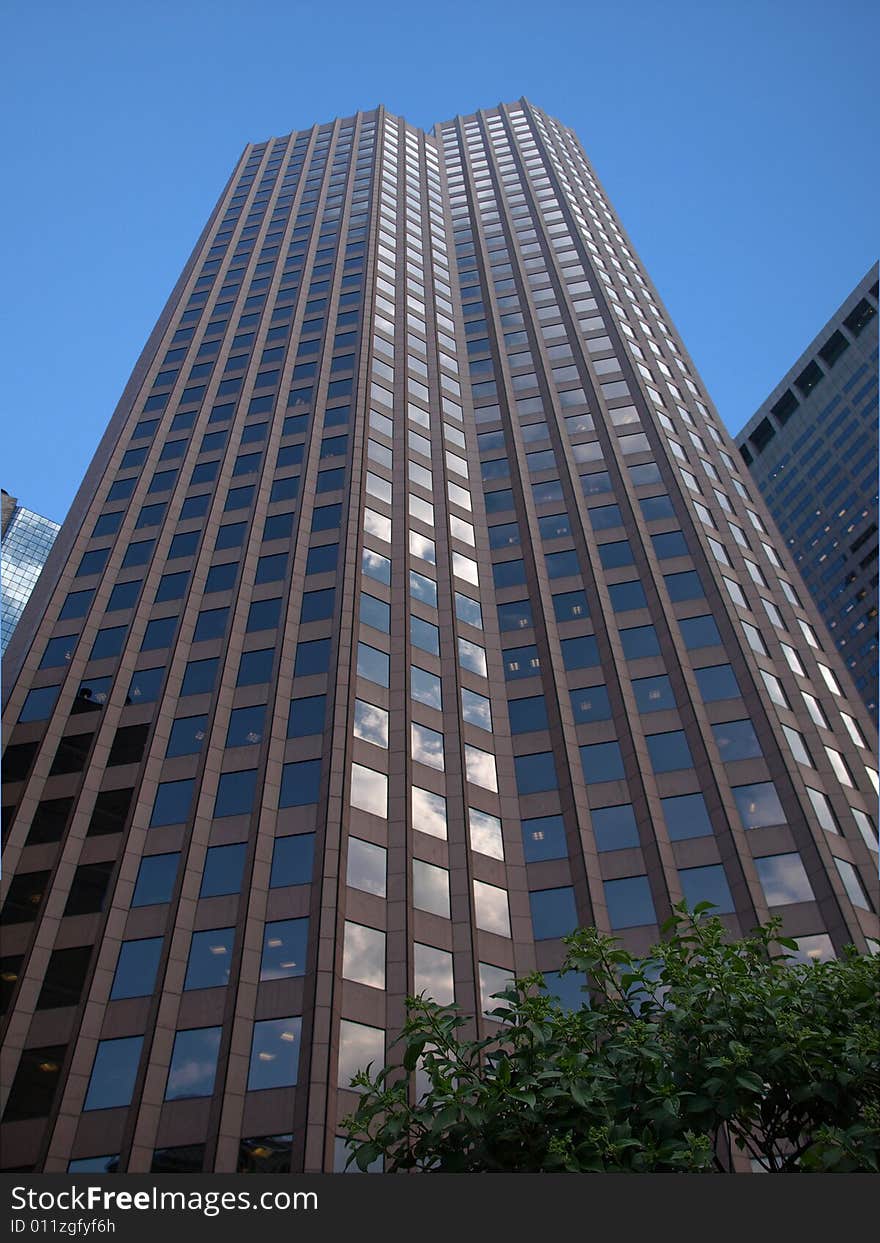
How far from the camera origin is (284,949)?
35531mm

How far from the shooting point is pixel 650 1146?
12.8 meters

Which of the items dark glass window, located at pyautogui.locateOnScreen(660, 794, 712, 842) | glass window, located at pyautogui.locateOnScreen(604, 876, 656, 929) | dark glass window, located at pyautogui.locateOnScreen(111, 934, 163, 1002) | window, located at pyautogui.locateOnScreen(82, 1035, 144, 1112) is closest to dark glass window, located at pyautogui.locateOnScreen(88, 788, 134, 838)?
dark glass window, located at pyautogui.locateOnScreen(111, 934, 163, 1002)

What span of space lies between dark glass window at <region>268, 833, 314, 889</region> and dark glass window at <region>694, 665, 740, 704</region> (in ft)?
65.4

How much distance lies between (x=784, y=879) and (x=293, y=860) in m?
19.3

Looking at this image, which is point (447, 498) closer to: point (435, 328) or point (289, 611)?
point (289, 611)

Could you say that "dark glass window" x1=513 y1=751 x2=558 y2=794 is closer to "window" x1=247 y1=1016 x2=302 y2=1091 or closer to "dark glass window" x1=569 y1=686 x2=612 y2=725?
"dark glass window" x1=569 y1=686 x2=612 y2=725

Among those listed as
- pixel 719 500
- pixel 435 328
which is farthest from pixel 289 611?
pixel 435 328

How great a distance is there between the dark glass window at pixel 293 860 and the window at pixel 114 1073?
7165 mm

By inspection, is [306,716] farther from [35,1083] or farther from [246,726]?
[35,1083]

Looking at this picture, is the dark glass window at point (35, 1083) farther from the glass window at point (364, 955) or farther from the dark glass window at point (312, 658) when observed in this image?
the dark glass window at point (312, 658)

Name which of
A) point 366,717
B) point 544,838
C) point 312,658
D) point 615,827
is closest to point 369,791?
point 366,717

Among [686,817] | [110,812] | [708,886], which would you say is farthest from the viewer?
[686,817]

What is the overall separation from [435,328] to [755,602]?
33701mm

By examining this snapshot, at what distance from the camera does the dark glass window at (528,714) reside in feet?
155
